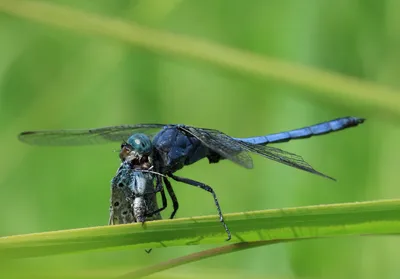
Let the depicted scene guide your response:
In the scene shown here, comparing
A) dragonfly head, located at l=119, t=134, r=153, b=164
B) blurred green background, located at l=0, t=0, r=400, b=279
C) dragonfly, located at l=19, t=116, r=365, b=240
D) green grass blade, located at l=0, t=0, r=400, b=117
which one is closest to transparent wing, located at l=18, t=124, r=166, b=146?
dragonfly, located at l=19, t=116, r=365, b=240

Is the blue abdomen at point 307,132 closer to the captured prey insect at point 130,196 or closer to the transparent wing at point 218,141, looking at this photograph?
the transparent wing at point 218,141

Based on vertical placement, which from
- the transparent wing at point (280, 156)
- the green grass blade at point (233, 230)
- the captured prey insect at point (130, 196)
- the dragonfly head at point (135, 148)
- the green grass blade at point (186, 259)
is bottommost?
the green grass blade at point (186, 259)

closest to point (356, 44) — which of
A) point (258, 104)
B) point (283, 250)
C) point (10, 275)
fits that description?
point (258, 104)

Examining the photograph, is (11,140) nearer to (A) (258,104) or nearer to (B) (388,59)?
(A) (258,104)

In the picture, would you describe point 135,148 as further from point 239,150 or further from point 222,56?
point 222,56

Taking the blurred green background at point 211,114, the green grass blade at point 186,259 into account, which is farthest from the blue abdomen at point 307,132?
the green grass blade at point 186,259

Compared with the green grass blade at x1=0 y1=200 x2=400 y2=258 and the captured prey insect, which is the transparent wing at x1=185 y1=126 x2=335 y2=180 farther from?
the green grass blade at x1=0 y1=200 x2=400 y2=258

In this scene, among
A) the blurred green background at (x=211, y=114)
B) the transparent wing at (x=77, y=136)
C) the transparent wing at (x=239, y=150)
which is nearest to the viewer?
the transparent wing at (x=239, y=150)
